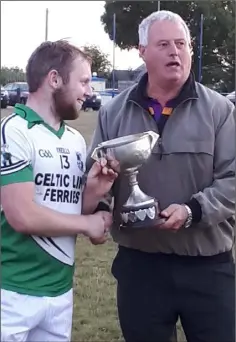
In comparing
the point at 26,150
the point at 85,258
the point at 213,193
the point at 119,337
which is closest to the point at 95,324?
the point at 119,337

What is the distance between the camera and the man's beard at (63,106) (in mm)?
2145

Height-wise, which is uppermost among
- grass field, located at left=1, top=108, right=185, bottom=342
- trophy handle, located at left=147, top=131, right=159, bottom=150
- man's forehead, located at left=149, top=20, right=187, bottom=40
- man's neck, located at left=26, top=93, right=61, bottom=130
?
man's forehead, located at left=149, top=20, right=187, bottom=40

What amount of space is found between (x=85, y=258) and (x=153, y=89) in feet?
9.91

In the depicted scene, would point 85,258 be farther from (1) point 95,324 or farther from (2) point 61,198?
(2) point 61,198

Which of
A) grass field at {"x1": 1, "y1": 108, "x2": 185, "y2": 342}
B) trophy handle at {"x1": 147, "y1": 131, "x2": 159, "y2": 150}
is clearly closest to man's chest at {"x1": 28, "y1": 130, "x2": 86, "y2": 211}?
trophy handle at {"x1": 147, "y1": 131, "x2": 159, "y2": 150}

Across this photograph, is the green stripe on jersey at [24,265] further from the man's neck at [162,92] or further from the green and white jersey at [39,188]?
the man's neck at [162,92]

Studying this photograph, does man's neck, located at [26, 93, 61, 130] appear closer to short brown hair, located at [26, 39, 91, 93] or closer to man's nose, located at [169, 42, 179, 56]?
short brown hair, located at [26, 39, 91, 93]

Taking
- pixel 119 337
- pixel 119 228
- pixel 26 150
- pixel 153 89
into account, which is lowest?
pixel 119 337

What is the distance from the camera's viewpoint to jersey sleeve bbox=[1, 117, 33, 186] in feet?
6.67

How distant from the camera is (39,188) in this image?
6.97 ft

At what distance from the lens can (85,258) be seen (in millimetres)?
5383

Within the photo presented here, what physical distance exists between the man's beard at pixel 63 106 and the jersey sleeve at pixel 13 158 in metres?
0.19

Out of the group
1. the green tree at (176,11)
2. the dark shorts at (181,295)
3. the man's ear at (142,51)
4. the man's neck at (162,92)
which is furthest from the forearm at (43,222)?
the green tree at (176,11)

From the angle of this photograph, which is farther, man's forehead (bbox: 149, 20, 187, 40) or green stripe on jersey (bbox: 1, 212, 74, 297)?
man's forehead (bbox: 149, 20, 187, 40)
